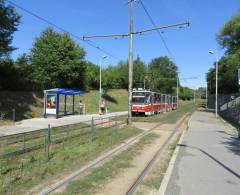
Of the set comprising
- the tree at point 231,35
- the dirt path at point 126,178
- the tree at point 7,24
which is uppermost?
the tree at point 231,35

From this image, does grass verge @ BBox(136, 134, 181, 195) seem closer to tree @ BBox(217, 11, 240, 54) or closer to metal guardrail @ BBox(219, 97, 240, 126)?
metal guardrail @ BBox(219, 97, 240, 126)

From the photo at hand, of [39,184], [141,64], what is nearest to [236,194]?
[39,184]

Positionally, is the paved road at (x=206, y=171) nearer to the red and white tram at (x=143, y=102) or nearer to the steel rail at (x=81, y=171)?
the steel rail at (x=81, y=171)

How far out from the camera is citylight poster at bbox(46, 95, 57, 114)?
29.6 m

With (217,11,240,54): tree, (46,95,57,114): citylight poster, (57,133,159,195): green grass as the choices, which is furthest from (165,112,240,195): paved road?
(217,11,240,54): tree

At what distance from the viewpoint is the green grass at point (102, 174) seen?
7946 millimetres

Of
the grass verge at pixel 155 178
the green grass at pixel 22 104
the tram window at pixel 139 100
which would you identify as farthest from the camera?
the tram window at pixel 139 100

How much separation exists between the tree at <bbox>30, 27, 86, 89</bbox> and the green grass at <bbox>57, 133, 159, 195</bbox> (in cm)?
3281

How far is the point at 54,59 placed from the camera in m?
45.4

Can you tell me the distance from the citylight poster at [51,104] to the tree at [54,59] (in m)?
15.9

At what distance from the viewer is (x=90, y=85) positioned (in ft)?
219

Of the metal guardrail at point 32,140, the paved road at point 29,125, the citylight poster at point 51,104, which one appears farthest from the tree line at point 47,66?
the metal guardrail at point 32,140

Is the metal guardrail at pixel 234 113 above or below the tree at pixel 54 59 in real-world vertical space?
below

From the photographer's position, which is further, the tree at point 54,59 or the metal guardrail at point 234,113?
the tree at point 54,59
